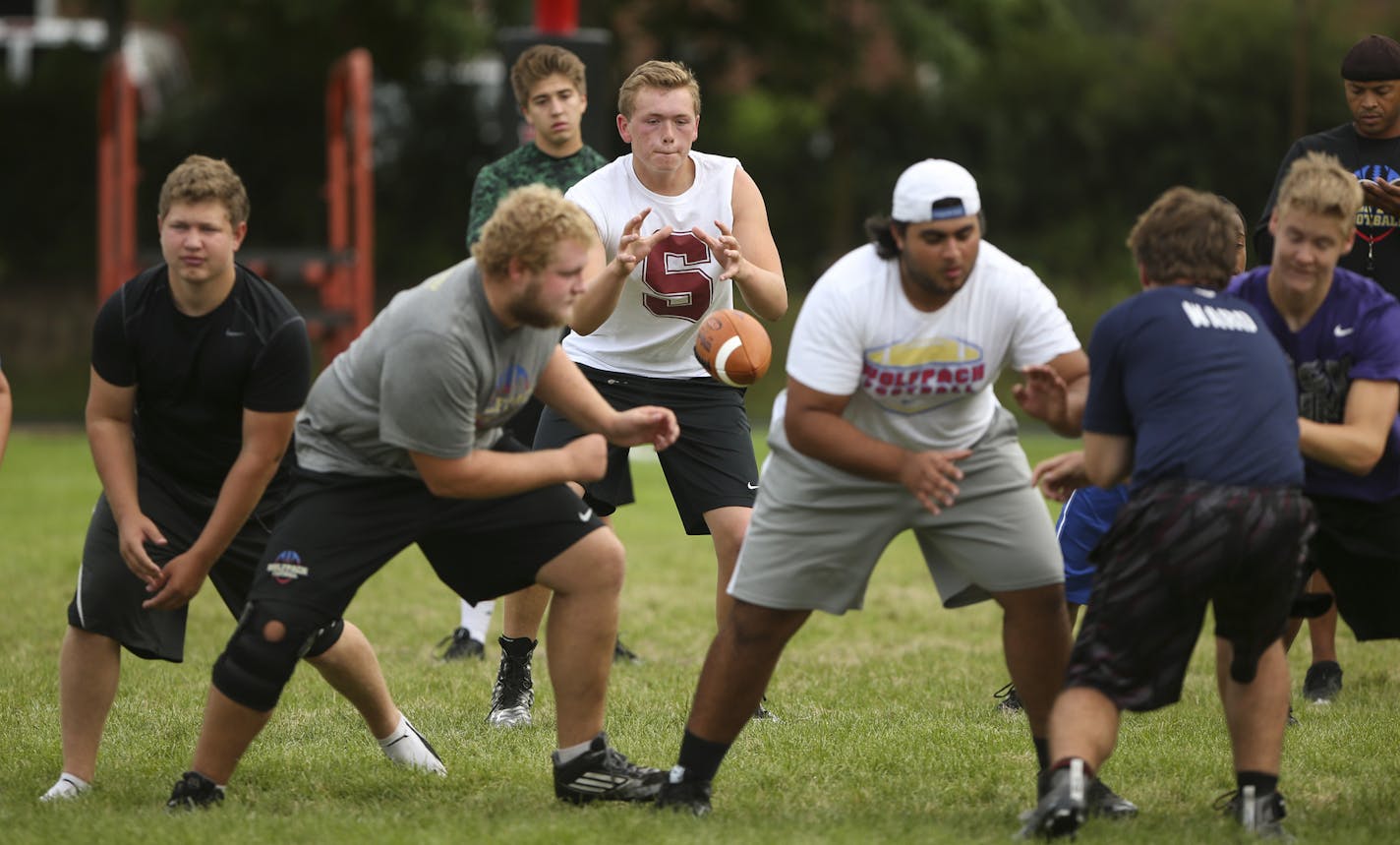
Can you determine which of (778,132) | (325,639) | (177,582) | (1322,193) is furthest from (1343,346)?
(778,132)

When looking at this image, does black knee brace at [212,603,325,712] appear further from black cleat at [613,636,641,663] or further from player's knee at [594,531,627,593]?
black cleat at [613,636,641,663]

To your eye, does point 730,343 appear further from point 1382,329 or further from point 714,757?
point 1382,329

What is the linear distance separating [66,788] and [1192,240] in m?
3.70

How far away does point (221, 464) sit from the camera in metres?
5.18

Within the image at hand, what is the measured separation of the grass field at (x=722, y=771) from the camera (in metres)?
4.76

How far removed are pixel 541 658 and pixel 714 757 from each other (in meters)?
3.12

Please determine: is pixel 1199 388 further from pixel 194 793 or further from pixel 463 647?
pixel 463 647

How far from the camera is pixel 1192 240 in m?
4.55

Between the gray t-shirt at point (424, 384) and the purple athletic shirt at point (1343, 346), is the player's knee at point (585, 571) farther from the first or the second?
the purple athletic shirt at point (1343, 346)

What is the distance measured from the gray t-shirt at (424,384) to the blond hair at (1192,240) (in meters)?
1.70

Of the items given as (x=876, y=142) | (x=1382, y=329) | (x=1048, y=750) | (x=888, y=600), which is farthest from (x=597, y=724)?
(x=876, y=142)

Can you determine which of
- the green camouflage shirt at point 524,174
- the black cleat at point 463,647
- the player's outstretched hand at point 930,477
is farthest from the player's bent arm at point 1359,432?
the black cleat at point 463,647

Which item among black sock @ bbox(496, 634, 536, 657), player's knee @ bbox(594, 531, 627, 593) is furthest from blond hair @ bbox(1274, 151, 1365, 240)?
black sock @ bbox(496, 634, 536, 657)

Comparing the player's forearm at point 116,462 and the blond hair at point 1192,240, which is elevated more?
the blond hair at point 1192,240
